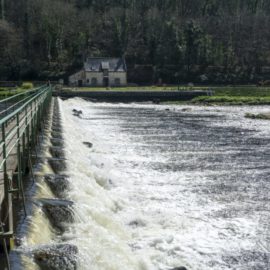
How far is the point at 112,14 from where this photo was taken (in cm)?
10681

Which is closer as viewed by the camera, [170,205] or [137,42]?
[170,205]

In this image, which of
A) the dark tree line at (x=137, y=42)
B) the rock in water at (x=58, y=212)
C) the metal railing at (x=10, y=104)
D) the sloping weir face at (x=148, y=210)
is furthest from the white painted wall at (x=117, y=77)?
the rock in water at (x=58, y=212)

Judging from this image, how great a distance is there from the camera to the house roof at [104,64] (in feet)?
284

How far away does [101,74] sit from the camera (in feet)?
285

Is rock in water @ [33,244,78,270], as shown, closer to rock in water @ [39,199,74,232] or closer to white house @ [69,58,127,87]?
rock in water @ [39,199,74,232]

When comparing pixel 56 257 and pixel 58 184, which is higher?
pixel 58 184

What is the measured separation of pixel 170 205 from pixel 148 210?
3.03ft

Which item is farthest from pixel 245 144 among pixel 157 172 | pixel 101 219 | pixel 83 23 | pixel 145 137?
pixel 83 23

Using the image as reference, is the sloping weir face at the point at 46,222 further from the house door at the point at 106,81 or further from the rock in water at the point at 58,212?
the house door at the point at 106,81

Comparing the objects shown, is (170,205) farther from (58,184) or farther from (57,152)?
(57,152)

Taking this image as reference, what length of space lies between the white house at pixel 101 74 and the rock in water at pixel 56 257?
79.5 meters

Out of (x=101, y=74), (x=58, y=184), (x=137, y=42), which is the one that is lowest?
(x=58, y=184)

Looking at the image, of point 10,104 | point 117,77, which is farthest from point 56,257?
point 117,77

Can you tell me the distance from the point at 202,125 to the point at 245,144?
11070mm
